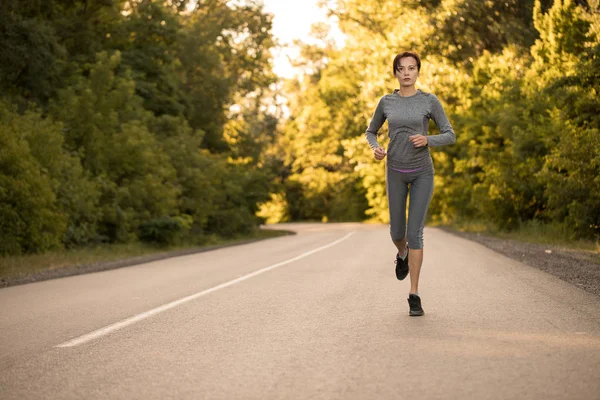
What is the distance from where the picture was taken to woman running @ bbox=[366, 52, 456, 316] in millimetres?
7398

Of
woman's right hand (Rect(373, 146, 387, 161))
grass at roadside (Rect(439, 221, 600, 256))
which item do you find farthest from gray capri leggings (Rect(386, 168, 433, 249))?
grass at roadside (Rect(439, 221, 600, 256))

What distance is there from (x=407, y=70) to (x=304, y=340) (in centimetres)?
278

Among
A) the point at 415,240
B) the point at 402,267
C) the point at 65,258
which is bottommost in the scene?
the point at 65,258

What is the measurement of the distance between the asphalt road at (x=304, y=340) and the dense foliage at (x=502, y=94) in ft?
24.3

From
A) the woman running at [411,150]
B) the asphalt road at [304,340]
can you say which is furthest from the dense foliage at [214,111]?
the woman running at [411,150]

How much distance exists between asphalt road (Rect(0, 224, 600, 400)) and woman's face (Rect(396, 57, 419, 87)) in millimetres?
2249

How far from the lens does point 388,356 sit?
18.1 feet

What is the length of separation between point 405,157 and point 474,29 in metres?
26.8

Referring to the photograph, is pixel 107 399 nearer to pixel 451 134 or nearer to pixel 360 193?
pixel 451 134

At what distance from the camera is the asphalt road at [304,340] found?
471 centimetres

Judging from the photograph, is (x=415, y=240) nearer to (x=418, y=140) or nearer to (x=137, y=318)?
(x=418, y=140)

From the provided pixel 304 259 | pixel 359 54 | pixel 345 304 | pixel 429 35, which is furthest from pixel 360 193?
pixel 345 304

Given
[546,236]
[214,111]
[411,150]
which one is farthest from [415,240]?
[214,111]

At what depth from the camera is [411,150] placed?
745cm
